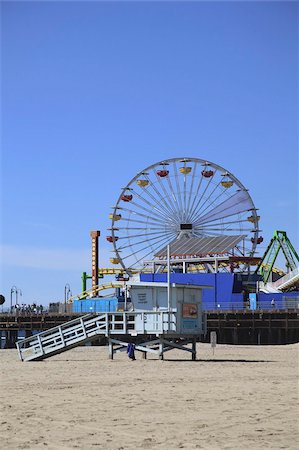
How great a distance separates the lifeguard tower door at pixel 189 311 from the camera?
1222 inches

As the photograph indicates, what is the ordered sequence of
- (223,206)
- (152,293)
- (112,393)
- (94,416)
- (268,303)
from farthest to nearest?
(223,206)
(268,303)
(152,293)
(112,393)
(94,416)

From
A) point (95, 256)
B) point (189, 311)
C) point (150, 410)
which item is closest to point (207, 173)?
point (95, 256)

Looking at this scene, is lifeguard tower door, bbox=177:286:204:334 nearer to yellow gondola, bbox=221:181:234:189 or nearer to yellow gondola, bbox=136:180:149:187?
yellow gondola, bbox=221:181:234:189

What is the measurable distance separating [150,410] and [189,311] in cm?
1782

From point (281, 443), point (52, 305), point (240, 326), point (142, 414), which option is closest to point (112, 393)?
point (142, 414)

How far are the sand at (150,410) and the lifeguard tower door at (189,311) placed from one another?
765cm

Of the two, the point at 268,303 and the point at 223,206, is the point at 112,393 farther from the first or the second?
the point at 223,206

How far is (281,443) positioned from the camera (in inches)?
409

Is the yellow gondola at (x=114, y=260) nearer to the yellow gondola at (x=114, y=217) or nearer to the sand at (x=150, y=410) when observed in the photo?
the yellow gondola at (x=114, y=217)

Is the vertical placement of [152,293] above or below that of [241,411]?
above

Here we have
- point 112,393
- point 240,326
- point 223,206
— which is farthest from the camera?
point 223,206

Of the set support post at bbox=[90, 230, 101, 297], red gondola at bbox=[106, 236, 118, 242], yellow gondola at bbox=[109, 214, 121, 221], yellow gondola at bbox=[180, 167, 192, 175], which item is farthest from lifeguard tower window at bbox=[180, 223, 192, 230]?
support post at bbox=[90, 230, 101, 297]

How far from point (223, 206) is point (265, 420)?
7531 cm

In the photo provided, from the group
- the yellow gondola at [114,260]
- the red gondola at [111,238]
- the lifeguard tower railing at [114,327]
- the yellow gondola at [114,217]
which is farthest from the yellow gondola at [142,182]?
the lifeguard tower railing at [114,327]
